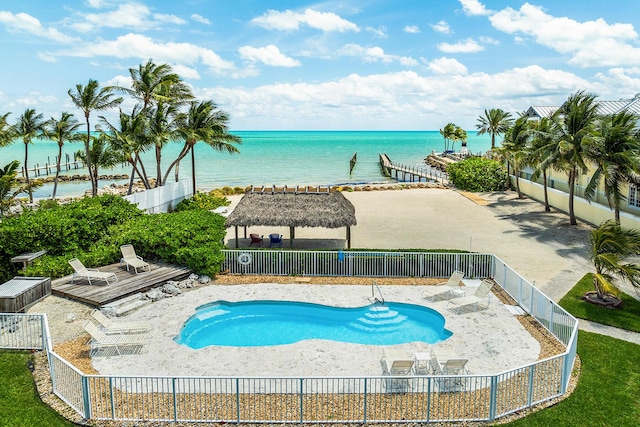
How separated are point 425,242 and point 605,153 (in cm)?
987

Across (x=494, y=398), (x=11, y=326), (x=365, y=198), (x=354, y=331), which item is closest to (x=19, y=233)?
(x=11, y=326)

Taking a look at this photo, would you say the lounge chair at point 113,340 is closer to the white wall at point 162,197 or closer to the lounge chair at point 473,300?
the lounge chair at point 473,300

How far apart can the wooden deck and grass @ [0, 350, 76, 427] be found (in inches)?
144

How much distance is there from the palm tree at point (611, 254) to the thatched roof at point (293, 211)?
9405mm

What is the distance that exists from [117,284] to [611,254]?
1665 centimetres

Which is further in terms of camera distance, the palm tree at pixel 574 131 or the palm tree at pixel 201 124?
the palm tree at pixel 201 124

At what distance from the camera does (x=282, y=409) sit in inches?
395

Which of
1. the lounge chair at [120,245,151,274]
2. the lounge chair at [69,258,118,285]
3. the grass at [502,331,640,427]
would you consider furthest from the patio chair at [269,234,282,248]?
the grass at [502,331,640,427]

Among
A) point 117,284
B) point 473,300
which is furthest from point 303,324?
point 117,284

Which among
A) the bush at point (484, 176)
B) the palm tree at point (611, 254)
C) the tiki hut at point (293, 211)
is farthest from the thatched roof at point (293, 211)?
the bush at point (484, 176)

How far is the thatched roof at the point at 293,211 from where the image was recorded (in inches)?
838

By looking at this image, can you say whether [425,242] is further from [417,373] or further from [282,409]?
[282,409]

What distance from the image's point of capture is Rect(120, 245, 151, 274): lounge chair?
18.5m

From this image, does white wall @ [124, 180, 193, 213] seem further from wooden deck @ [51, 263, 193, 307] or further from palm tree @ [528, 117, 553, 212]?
palm tree @ [528, 117, 553, 212]
